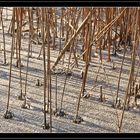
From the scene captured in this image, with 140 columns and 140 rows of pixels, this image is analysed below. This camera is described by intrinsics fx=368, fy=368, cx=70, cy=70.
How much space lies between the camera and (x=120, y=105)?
1.26 m

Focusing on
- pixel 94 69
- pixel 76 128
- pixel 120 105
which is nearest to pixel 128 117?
pixel 120 105

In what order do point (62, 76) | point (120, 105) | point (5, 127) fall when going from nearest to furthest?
point (5, 127)
point (120, 105)
point (62, 76)

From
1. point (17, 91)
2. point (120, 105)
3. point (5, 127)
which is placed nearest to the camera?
point (5, 127)

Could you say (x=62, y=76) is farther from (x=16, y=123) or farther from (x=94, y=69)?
(x=16, y=123)

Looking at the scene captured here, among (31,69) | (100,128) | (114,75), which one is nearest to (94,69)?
(114,75)

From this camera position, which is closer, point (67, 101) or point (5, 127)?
point (5, 127)
